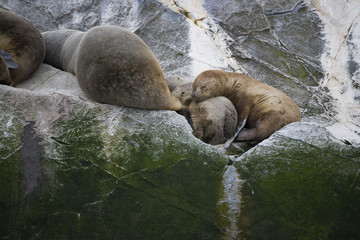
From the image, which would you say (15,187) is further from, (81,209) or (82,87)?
(82,87)

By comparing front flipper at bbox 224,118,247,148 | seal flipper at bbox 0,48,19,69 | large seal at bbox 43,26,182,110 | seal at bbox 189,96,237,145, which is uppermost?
large seal at bbox 43,26,182,110

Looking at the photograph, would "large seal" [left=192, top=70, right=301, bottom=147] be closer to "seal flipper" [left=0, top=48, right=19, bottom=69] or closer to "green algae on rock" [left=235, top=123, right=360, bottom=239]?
"green algae on rock" [left=235, top=123, right=360, bottom=239]

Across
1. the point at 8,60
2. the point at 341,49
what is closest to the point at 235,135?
the point at 8,60

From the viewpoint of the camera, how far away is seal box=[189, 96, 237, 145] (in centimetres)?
375

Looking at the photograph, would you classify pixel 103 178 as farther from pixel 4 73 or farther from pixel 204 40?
pixel 204 40

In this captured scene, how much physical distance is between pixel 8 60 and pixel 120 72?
159cm

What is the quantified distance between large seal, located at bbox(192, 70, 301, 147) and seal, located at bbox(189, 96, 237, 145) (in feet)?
0.31

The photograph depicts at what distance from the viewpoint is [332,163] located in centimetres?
304

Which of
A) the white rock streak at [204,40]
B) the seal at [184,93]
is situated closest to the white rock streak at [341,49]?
the white rock streak at [204,40]

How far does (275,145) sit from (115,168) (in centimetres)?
141

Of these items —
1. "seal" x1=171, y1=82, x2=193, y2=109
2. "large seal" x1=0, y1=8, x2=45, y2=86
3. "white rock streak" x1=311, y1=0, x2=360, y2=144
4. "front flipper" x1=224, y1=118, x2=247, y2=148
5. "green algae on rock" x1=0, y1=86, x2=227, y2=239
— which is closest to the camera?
"green algae on rock" x1=0, y1=86, x2=227, y2=239

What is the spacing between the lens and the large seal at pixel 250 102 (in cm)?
388

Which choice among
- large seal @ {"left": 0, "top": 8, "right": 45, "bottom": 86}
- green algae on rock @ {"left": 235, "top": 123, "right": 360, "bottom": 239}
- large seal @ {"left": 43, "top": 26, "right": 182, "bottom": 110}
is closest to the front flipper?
green algae on rock @ {"left": 235, "top": 123, "right": 360, "bottom": 239}

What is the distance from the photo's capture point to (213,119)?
149 inches
